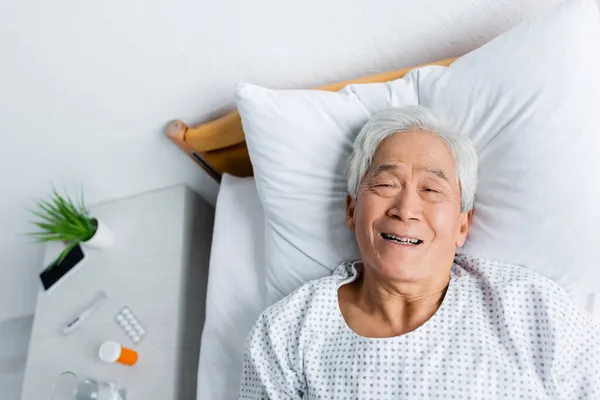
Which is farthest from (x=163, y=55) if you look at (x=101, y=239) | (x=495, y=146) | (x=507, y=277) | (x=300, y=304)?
(x=507, y=277)

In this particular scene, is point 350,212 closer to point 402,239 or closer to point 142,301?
point 402,239

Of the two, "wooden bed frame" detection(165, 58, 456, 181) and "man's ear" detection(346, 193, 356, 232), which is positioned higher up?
"wooden bed frame" detection(165, 58, 456, 181)

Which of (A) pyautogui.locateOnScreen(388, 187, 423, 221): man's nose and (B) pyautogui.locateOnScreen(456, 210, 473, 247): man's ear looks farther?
(B) pyautogui.locateOnScreen(456, 210, 473, 247): man's ear

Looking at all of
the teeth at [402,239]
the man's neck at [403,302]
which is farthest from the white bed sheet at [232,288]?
the teeth at [402,239]

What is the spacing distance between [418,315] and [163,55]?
845 mm

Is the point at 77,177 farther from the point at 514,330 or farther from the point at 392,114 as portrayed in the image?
the point at 514,330

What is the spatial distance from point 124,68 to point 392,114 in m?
0.68

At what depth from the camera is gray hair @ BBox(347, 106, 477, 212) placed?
1186mm

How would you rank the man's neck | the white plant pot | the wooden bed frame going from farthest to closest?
the white plant pot, the wooden bed frame, the man's neck

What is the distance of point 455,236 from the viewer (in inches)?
45.9

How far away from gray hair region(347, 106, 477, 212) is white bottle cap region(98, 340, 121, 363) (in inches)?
27.6

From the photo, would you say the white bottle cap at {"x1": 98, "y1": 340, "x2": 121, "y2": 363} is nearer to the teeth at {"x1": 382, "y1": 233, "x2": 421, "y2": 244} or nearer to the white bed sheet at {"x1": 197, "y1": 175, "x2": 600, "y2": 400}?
the white bed sheet at {"x1": 197, "y1": 175, "x2": 600, "y2": 400}

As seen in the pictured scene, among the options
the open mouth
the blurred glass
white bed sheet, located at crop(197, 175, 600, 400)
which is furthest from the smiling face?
the blurred glass

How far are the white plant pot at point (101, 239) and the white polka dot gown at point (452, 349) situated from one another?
616mm
